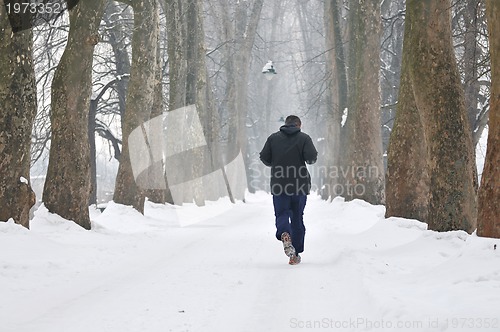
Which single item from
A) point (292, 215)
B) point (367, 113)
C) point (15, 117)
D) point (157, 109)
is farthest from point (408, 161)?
point (157, 109)

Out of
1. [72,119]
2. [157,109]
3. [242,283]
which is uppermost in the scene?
[157,109]

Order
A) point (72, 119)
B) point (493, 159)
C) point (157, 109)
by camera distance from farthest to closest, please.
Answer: point (157, 109) → point (72, 119) → point (493, 159)

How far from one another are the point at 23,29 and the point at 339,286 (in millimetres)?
5487

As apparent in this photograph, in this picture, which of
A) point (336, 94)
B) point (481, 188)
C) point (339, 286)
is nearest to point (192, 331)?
point (339, 286)

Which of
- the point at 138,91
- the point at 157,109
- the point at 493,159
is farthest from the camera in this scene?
the point at 157,109

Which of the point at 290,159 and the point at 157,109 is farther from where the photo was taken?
the point at 157,109

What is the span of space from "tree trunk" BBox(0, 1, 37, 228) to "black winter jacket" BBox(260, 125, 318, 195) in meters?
3.32

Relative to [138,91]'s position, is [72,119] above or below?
below

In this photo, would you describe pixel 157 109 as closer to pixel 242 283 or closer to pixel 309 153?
pixel 309 153

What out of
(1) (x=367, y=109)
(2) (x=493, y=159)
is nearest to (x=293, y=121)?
(2) (x=493, y=159)

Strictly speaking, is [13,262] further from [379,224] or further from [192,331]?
[379,224]

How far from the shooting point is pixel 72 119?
35.0 feet

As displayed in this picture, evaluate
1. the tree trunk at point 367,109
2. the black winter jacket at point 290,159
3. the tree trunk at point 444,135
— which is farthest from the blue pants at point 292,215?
the tree trunk at point 367,109

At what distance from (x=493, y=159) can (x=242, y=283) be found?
10.00 feet
